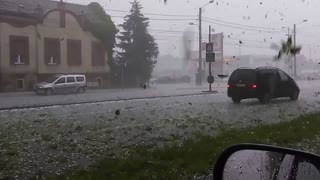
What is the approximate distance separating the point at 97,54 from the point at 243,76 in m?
7.64

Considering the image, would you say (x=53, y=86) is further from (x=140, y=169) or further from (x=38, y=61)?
(x=140, y=169)

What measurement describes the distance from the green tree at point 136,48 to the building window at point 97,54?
166 cm

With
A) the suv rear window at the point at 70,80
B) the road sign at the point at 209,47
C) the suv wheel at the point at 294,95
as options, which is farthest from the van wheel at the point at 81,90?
the suv wheel at the point at 294,95

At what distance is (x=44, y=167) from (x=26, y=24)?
8.30 m

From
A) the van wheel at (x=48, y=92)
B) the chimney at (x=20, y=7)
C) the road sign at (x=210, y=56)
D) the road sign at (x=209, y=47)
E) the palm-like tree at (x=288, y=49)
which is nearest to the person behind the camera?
the chimney at (x=20, y=7)

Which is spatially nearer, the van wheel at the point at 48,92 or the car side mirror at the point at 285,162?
the car side mirror at the point at 285,162

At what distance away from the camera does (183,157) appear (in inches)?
273

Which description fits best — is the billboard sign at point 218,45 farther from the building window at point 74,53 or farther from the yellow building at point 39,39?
the building window at point 74,53

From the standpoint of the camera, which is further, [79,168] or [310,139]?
[310,139]

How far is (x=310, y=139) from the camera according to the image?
28.6ft

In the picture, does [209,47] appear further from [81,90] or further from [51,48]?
[51,48]

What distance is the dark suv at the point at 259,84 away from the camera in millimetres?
19438

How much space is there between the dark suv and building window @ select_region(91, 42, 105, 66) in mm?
6818

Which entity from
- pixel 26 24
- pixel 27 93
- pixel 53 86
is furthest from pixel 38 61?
pixel 53 86
